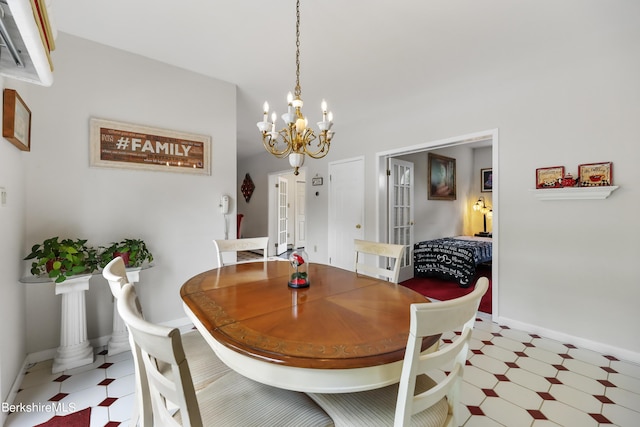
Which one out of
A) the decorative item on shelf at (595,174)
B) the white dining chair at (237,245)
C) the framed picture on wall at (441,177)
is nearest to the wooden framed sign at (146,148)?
the white dining chair at (237,245)

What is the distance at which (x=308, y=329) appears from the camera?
1.04m

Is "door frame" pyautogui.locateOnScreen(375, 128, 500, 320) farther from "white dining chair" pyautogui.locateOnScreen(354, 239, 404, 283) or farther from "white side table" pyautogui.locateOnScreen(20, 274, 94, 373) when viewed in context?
"white side table" pyautogui.locateOnScreen(20, 274, 94, 373)

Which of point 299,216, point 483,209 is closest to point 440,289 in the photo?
point 483,209

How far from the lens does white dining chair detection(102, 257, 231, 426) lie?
99 cm

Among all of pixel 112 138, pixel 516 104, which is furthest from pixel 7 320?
pixel 516 104

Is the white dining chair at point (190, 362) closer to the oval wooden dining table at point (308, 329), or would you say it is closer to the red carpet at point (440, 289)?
the oval wooden dining table at point (308, 329)

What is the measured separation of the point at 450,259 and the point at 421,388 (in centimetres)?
351

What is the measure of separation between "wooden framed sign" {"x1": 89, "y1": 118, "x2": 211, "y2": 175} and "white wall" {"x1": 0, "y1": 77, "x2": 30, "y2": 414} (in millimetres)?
458

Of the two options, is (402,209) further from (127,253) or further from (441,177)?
(127,253)

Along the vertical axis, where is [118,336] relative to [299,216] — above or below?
below

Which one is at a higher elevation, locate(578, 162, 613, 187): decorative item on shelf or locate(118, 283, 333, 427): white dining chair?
locate(578, 162, 613, 187): decorative item on shelf

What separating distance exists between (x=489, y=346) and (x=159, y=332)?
274cm

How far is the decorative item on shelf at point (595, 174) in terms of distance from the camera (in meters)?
2.25

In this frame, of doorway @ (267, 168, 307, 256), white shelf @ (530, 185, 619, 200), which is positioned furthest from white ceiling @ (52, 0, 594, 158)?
doorway @ (267, 168, 307, 256)
